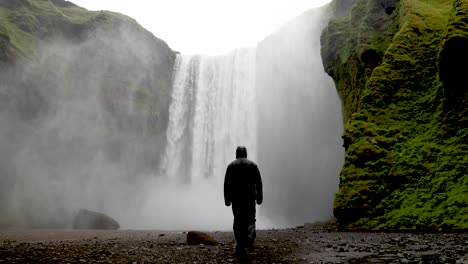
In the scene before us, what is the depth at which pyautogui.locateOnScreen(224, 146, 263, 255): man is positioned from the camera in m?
11.2

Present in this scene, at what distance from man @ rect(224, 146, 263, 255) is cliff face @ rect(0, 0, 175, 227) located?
3380 cm

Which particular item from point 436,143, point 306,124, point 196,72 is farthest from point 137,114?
point 436,143

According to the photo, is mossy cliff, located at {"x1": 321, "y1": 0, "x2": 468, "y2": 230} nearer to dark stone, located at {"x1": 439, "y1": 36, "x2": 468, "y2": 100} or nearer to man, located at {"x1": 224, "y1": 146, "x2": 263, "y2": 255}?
dark stone, located at {"x1": 439, "y1": 36, "x2": 468, "y2": 100}

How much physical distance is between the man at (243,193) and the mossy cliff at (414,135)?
921 centimetres

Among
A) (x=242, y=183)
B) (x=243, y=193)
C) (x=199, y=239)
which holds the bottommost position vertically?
(x=199, y=239)

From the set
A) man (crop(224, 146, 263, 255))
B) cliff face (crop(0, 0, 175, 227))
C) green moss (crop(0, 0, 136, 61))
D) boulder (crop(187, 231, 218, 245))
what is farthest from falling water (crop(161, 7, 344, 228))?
man (crop(224, 146, 263, 255))

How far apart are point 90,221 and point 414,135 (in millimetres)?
30266

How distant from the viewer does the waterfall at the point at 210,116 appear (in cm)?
5259

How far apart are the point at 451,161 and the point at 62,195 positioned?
41444 mm

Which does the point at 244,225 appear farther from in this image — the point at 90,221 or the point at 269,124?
the point at 269,124

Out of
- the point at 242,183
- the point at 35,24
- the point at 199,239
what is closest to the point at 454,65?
the point at 242,183

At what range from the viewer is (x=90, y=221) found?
37.8 m

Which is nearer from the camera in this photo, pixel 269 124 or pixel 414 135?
pixel 414 135

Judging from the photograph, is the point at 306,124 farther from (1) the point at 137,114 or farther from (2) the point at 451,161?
(2) the point at 451,161
